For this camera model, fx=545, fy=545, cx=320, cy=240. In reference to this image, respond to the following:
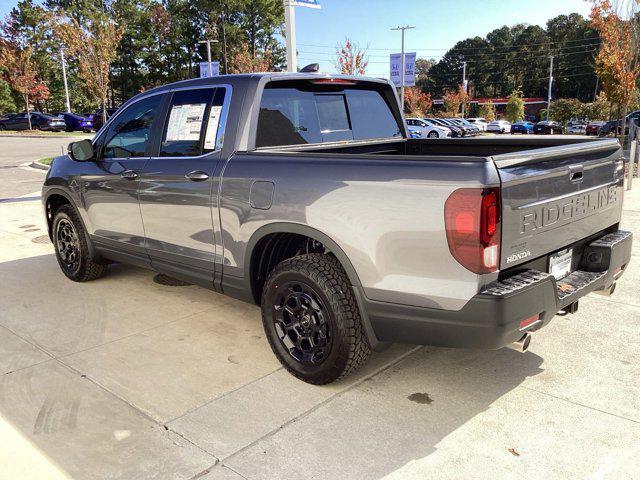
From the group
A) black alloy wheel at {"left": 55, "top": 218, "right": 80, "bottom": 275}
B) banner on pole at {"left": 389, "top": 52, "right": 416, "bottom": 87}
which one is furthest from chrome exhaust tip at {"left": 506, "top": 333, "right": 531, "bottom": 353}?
banner on pole at {"left": 389, "top": 52, "right": 416, "bottom": 87}

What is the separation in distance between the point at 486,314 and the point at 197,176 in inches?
82.0

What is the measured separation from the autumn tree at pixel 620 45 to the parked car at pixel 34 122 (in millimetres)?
33310

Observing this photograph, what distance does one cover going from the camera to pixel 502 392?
315 cm

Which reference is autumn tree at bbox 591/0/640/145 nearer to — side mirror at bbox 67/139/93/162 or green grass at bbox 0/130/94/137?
side mirror at bbox 67/139/93/162

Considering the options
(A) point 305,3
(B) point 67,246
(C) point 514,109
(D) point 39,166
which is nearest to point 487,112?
(C) point 514,109

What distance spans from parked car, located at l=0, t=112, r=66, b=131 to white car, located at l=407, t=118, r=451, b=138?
922 inches

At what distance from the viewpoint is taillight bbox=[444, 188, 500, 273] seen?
7.96 ft

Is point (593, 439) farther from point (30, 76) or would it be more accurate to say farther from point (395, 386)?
point (30, 76)

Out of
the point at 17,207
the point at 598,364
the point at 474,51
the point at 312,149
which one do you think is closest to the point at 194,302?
the point at 312,149

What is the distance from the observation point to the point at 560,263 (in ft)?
10.0

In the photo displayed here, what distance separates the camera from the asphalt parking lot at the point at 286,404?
254 centimetres

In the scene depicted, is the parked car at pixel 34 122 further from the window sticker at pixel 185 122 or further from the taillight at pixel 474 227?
the taillight at pixel 474 227

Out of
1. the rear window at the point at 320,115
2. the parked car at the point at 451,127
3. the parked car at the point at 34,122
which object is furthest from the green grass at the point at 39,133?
the rear window at the point at 320,115

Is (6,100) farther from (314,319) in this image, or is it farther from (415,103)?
(314,319)
